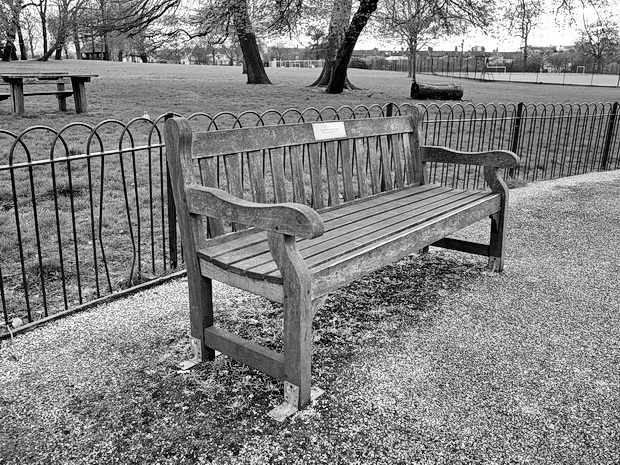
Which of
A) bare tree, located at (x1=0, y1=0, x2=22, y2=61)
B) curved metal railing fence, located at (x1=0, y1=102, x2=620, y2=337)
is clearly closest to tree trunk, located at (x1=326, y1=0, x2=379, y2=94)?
curved metal railing fence, located at (x1=0, y1=102, x2=620, y2=337)

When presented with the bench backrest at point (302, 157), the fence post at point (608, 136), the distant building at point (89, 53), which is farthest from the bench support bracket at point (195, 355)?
the distant building at point (89, 53)

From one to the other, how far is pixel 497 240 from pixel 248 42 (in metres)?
16.6

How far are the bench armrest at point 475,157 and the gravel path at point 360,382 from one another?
0.85 meters

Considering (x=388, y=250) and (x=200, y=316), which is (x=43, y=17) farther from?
(x=388, y=250)

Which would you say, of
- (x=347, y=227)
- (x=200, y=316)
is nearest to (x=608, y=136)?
(x=347, y=227)

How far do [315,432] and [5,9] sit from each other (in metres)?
33.4

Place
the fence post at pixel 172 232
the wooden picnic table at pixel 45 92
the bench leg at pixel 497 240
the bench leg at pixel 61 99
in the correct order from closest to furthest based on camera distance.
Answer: the fence post at pixel 172 232 < the bench leg at pixel 497 240 < the wooden picnic table at pixel 45 92 < the bench leg at pixel 61 99

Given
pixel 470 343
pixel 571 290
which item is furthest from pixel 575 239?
pixel 470 343

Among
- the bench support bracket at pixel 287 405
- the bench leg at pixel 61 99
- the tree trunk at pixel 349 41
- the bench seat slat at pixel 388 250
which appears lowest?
the bench support bracket at pixel 287 405

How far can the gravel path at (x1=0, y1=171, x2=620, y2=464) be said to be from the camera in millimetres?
2301

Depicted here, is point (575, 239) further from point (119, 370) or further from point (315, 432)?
point (119, 370)

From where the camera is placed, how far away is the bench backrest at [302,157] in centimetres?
299

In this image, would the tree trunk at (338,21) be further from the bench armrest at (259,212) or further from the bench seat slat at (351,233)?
the bench armrest at (259,212)

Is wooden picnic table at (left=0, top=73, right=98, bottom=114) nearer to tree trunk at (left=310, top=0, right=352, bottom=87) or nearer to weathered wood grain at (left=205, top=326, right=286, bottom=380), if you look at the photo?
tree trunk at (left=310, top=0, right=352, bottom=87)
